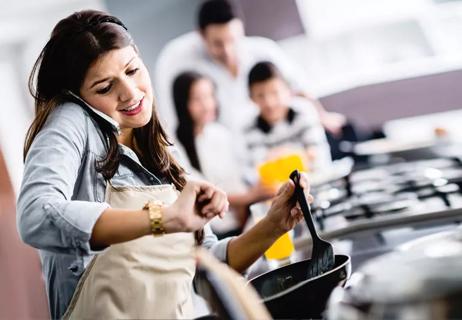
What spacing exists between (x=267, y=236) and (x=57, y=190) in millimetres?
483

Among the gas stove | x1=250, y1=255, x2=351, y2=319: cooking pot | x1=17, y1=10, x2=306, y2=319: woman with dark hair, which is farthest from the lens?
the gas stove

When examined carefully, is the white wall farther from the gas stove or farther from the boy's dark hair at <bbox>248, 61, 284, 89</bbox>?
the gas stove

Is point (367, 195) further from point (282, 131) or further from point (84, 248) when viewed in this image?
point (282, 131)

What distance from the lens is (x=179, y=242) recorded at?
4.25ft

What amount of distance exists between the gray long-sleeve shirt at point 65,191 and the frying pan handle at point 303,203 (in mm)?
234

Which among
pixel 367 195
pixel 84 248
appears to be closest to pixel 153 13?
pixel 367 195

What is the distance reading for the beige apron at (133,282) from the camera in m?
1.15

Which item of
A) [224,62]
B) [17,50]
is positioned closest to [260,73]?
[224,62]

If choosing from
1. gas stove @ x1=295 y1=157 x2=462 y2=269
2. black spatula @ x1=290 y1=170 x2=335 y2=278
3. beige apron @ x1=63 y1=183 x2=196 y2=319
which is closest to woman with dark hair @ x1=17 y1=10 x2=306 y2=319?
beige apron @ x1=63 y1=183 x2=196 y2=319

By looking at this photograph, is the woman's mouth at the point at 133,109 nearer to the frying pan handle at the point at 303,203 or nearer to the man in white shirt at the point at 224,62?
the frying pan handle at the point at 303,203

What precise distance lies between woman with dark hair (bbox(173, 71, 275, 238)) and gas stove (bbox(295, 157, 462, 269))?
1770 millimetres

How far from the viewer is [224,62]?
4184 mm

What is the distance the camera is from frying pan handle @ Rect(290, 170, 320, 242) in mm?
1165

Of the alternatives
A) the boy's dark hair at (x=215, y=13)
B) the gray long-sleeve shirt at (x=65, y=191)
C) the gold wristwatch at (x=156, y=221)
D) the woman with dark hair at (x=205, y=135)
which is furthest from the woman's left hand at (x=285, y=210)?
the boy's dark hair at (x=215, y=13)
